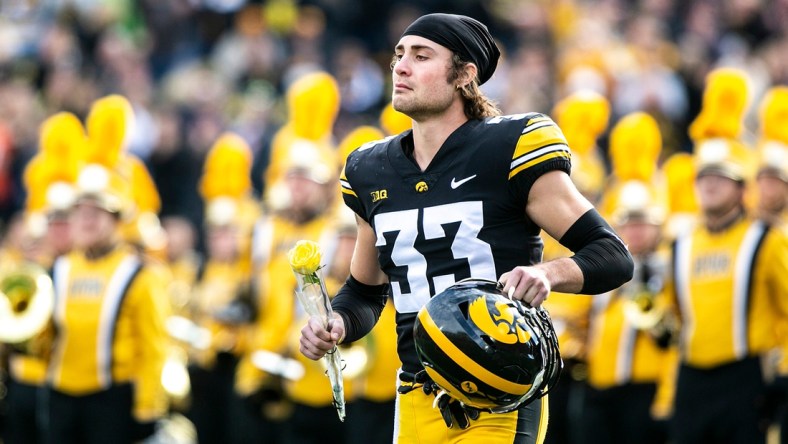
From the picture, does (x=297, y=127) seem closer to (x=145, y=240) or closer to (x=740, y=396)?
(x=145, y=240)

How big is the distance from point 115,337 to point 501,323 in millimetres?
5728

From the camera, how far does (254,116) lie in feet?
56.9

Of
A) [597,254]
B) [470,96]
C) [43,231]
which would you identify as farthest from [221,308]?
[597,254]

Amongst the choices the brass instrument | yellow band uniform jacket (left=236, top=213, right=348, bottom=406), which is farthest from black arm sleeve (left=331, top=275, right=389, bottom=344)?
yellow band uniform jacket (left=236, top=213, right=348, bottom=406)

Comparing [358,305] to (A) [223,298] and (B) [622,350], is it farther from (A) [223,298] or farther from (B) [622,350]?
(A) [223,298]

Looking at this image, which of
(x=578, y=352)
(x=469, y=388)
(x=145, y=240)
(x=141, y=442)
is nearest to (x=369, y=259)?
(x=469, y=388)

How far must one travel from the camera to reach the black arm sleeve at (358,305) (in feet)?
17.8

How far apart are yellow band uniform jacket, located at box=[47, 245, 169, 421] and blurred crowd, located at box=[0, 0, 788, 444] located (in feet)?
0.31

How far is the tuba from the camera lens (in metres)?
10.1

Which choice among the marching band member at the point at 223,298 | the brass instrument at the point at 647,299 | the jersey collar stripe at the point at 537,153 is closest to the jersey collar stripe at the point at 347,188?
the jersey collar stripe at the point at 537,153

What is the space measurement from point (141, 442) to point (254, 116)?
792 centimetres

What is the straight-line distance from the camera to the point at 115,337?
9859 mm

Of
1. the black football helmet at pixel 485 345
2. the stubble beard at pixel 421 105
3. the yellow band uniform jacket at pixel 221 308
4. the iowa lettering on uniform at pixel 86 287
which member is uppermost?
the stubble beard at pixel 421 105

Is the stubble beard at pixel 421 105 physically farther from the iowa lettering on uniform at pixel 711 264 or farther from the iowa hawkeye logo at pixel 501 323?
the iowa lettering on uniform at pixel 711 264
